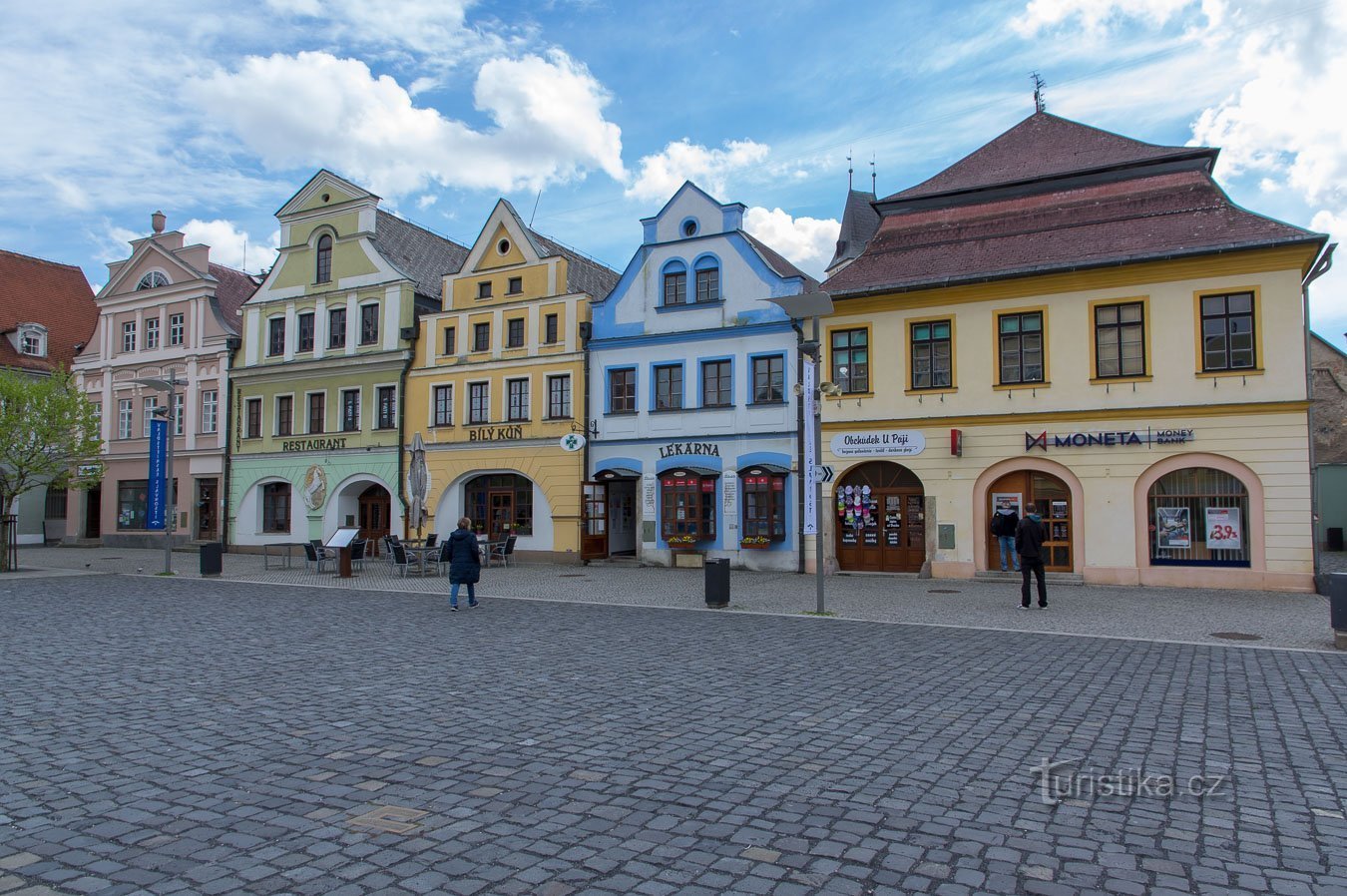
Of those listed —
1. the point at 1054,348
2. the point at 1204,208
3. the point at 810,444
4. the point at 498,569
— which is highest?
the point at 1204,208

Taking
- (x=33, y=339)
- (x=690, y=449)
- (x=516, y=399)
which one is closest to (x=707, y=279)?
(x=690, y=449)

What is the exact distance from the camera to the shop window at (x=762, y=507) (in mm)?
25906

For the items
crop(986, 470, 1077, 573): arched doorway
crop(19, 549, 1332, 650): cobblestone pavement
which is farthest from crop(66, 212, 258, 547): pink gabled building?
crop(986, 470, 1077, 573): arched doorway

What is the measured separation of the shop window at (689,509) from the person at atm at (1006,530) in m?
7.95

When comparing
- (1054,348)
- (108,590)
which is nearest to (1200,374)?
(1054,348)

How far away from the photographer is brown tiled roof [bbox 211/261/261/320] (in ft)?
129

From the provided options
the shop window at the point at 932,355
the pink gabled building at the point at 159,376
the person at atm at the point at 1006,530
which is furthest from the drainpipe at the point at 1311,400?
A: the pink gabled building at the point at 159,376

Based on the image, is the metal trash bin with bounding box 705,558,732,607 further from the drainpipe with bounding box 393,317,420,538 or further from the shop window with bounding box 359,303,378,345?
the shop window with bounding box 359,303,378,345

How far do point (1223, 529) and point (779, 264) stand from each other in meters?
14.4

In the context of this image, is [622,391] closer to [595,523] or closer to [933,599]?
[595,523]

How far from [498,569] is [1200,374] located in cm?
1845

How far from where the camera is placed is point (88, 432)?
92.3 ft

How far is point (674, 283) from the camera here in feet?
92.9

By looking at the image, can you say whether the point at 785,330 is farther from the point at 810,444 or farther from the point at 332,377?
the point at 332,377
